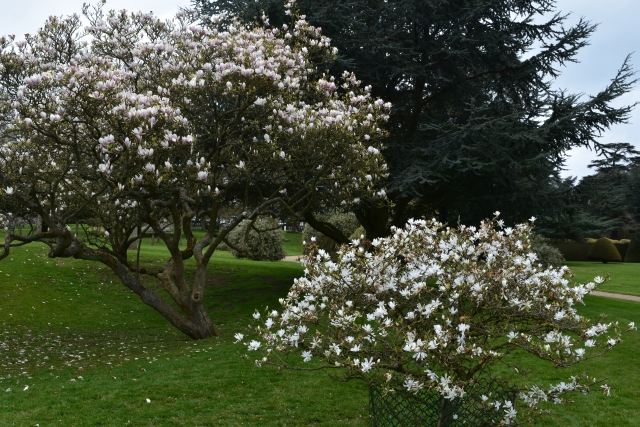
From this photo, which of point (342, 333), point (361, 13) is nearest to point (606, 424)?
point (342, 333)

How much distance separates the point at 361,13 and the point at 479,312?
14584 millimetres

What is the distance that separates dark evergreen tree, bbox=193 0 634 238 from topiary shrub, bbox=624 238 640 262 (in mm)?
31648

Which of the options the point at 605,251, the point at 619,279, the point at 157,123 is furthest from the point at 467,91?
the point at 605,251

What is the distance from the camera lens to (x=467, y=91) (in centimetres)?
1953

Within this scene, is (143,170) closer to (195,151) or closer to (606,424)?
(195,151)

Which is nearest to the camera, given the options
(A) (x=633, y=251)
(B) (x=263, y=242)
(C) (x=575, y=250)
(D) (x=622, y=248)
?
(B) (x=263, y=242)

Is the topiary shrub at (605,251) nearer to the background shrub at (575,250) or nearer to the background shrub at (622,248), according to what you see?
the background shrub at (575,250)

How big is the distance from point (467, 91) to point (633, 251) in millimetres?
34398

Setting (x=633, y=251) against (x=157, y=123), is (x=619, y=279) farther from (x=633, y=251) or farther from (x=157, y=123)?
(x=157, y=123)

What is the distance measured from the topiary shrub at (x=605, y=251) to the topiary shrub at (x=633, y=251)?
1.49m

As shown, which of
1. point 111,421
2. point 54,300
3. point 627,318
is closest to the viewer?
point 111,421

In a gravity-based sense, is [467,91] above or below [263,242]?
above

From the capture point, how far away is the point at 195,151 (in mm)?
13547

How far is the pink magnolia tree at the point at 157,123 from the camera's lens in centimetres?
1048
